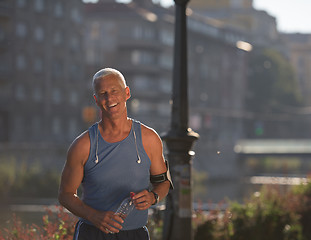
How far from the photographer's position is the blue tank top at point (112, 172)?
12.1 feet

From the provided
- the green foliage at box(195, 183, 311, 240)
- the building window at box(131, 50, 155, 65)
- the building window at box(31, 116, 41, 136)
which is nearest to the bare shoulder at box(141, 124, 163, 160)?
the green foliage at box(195, 183, 311, 240)

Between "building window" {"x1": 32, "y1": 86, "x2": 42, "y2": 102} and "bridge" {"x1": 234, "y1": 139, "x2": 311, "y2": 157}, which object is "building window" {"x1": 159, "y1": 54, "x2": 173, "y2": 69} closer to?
"bridge" {"x1": 234, "y1": 139, "x2": 311, "y2": 157}

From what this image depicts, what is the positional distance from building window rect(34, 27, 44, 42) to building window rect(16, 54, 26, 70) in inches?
114

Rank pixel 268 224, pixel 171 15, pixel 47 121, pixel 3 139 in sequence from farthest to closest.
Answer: pixel 171 15 < pixel 47 121 < pixel 3 139 < pixel 268 224

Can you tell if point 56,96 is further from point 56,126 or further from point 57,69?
point 56,126

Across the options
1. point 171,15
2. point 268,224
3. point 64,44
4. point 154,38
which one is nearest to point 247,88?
point 171,15

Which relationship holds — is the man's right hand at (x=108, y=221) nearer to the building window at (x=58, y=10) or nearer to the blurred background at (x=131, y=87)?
the blurred background at (x=131, y=87)

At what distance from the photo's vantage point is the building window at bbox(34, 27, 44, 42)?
66.6 m

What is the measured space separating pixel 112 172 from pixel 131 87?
78186 millimetres

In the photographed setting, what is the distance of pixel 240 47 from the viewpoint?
110875mm

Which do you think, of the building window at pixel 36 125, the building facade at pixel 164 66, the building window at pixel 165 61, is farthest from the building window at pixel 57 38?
the building window at pixel 165 61

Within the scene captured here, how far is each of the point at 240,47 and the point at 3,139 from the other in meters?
57.4

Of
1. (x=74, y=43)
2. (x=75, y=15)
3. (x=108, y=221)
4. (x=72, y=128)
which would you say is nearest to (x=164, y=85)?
(x=74, y=43)

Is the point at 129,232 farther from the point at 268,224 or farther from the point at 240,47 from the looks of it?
the point at 240,47
